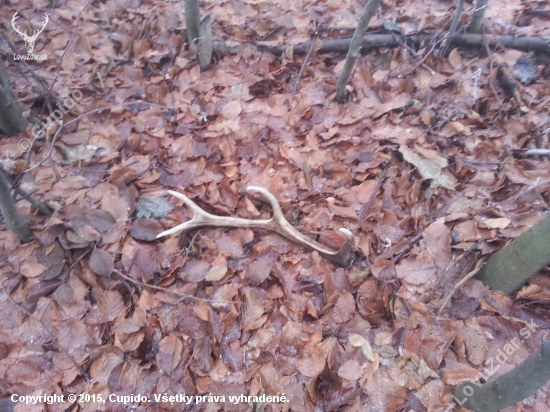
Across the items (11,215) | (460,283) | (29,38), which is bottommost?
(460,283)

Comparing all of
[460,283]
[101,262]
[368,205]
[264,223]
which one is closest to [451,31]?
[368,205]

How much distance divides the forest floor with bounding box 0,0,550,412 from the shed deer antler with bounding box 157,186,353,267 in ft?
0.15

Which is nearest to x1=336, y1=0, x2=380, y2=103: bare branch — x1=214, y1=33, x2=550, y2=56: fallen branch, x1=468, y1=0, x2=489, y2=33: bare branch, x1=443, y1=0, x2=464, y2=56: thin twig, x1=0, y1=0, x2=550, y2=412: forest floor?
x1=0, y1=0, x2=550, y2=412: forest floor

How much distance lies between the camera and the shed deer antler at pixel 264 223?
6.40ft

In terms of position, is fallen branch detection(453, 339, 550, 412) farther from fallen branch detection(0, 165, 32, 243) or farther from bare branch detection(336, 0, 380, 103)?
fallen branch detection(0, 165, 32, 243)

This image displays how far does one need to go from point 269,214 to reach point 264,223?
129 mm

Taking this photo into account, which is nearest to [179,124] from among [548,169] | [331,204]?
[331,204]

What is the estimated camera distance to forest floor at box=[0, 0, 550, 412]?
1.64m

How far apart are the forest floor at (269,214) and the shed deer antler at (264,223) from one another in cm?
5

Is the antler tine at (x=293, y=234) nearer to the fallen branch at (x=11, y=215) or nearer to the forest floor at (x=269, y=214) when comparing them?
the forest floor at (x=269, y=214)

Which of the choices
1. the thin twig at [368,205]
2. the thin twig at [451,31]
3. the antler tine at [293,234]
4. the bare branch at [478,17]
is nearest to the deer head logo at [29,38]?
the antler tine at [293,234]

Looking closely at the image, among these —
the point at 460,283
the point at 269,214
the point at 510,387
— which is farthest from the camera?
the point at 269,214

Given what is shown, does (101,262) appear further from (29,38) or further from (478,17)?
(478,17)

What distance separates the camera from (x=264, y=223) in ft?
6.60
